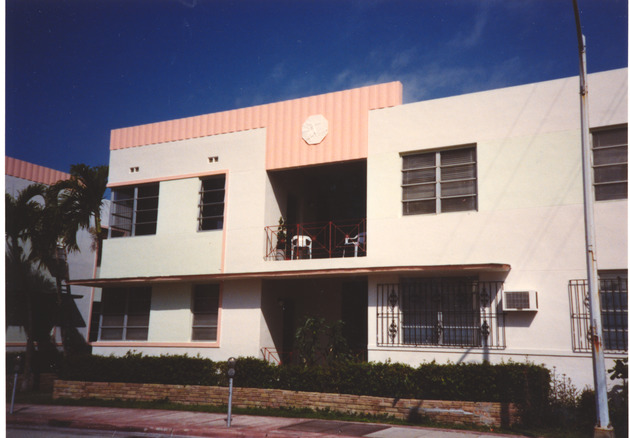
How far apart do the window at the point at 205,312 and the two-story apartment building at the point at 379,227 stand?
1.6 inches

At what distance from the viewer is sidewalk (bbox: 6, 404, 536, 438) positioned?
1068 centimetres

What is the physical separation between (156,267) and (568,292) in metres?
11.3

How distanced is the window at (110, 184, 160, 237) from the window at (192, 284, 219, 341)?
2.69 meters

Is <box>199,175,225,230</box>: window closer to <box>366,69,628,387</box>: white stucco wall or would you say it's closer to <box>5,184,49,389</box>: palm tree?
<box>366,69,628,387</box>: white stucco wall

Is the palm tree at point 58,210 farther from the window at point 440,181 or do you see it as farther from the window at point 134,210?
the window at point 440,181

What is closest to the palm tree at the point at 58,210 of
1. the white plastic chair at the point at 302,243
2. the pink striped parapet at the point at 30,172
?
the pink striped parapet at the point at 30,172

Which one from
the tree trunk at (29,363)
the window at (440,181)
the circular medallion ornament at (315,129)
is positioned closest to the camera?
the window at (440,181)

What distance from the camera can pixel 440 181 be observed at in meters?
14.4

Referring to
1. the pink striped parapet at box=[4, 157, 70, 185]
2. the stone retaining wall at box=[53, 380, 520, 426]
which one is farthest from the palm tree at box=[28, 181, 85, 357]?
the stone retaining wall at box=[53, 380, 520, 426]

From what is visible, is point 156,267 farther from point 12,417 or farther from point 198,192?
point 12,417

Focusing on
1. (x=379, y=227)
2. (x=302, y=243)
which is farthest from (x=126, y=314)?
(x=379, y=227)

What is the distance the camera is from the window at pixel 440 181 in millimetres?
14156

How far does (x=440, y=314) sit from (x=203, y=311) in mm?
6998

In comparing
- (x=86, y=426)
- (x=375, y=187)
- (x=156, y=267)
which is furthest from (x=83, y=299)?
(x=375, y=187)
